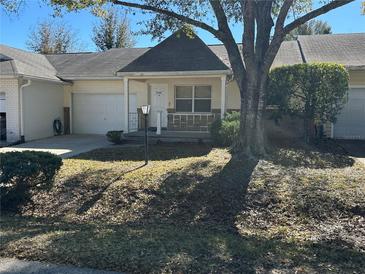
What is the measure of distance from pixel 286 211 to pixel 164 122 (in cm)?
1273

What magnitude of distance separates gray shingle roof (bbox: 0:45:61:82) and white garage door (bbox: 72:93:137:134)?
190 cm

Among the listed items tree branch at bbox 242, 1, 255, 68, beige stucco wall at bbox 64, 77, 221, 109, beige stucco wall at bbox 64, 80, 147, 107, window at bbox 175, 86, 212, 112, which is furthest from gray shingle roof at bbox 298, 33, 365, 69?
beige stucco wall at bbox 64, 80, 147, 107

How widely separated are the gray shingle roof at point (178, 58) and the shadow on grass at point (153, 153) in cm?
333

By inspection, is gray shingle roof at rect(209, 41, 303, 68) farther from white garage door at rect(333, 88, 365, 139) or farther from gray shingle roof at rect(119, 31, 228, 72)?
white garage door at rect(333, 88, 365, 139)

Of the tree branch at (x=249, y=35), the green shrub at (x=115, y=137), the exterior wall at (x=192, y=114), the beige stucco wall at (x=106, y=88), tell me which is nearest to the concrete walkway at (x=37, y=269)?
the tree branch at (x=249, y=35)

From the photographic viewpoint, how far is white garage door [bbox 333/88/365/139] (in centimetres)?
1617

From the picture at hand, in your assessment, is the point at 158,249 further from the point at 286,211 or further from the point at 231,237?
the point at 286,211

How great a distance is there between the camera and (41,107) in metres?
18.1

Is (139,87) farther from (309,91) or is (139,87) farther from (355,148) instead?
(355,148)

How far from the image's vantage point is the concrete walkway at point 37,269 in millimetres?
4156

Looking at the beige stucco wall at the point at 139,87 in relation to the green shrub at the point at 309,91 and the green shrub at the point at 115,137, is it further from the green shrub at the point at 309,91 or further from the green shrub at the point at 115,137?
the green shrub at the point at 309,91

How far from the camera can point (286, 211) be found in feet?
22.1

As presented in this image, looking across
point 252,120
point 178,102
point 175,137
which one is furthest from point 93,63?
point 252,120

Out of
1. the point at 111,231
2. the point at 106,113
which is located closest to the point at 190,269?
the point at 111,231
